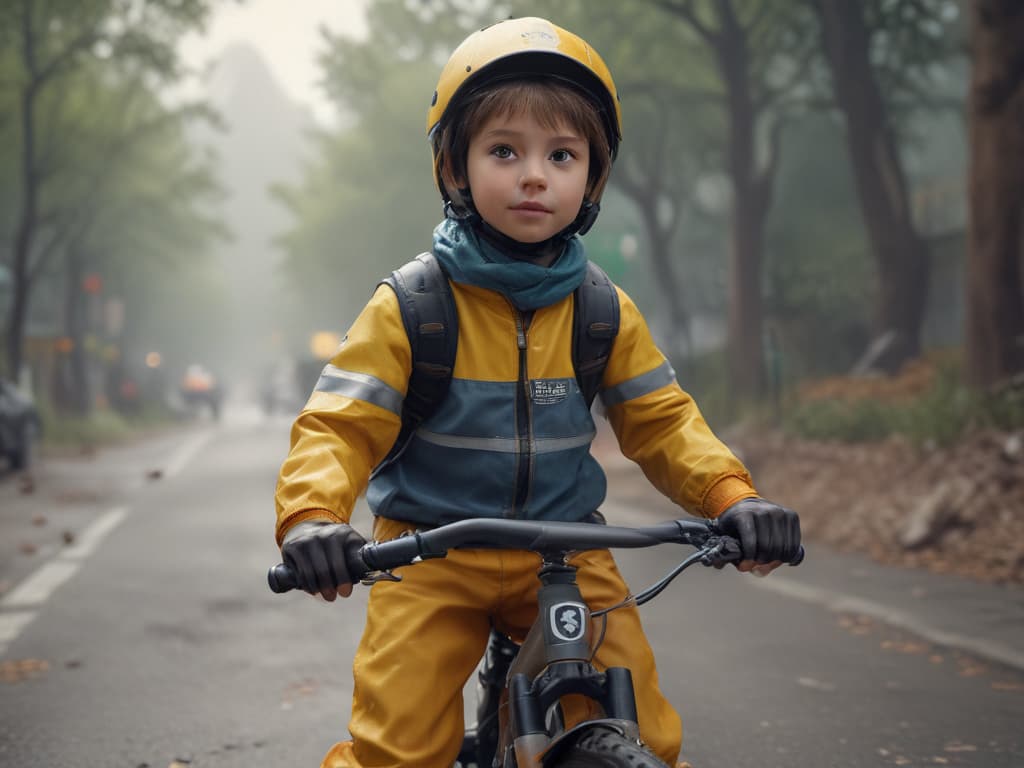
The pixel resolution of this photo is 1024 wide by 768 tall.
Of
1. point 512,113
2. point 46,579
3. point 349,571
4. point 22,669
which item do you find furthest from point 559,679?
point 46,579

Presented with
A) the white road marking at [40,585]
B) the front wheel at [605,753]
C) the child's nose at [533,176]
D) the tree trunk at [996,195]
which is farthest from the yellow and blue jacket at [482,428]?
the tree trunk at [996,195]

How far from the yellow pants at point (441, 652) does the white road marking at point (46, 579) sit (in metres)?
3.81

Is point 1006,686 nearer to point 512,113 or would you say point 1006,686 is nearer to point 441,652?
point 441,652

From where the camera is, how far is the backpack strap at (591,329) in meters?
2.69

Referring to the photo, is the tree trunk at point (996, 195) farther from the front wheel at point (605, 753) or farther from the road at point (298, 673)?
the front wheel at point (605, 753)

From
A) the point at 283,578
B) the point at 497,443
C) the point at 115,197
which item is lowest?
the point at 283,578

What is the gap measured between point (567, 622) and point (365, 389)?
0.66 m

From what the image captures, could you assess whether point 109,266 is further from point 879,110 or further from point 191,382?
point 879,110

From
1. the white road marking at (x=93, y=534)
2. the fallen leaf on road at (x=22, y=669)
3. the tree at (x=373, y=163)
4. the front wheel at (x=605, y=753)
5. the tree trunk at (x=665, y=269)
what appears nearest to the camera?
the front wheel at (x=605, y=753)

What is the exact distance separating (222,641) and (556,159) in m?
4.00

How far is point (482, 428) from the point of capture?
2564 millimetres

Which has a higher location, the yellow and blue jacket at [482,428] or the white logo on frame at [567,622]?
the yellow and blue jacket at [482,428]

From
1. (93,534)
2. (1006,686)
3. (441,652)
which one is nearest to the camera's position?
(441,652)

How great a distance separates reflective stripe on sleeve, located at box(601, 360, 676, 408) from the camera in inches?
109
